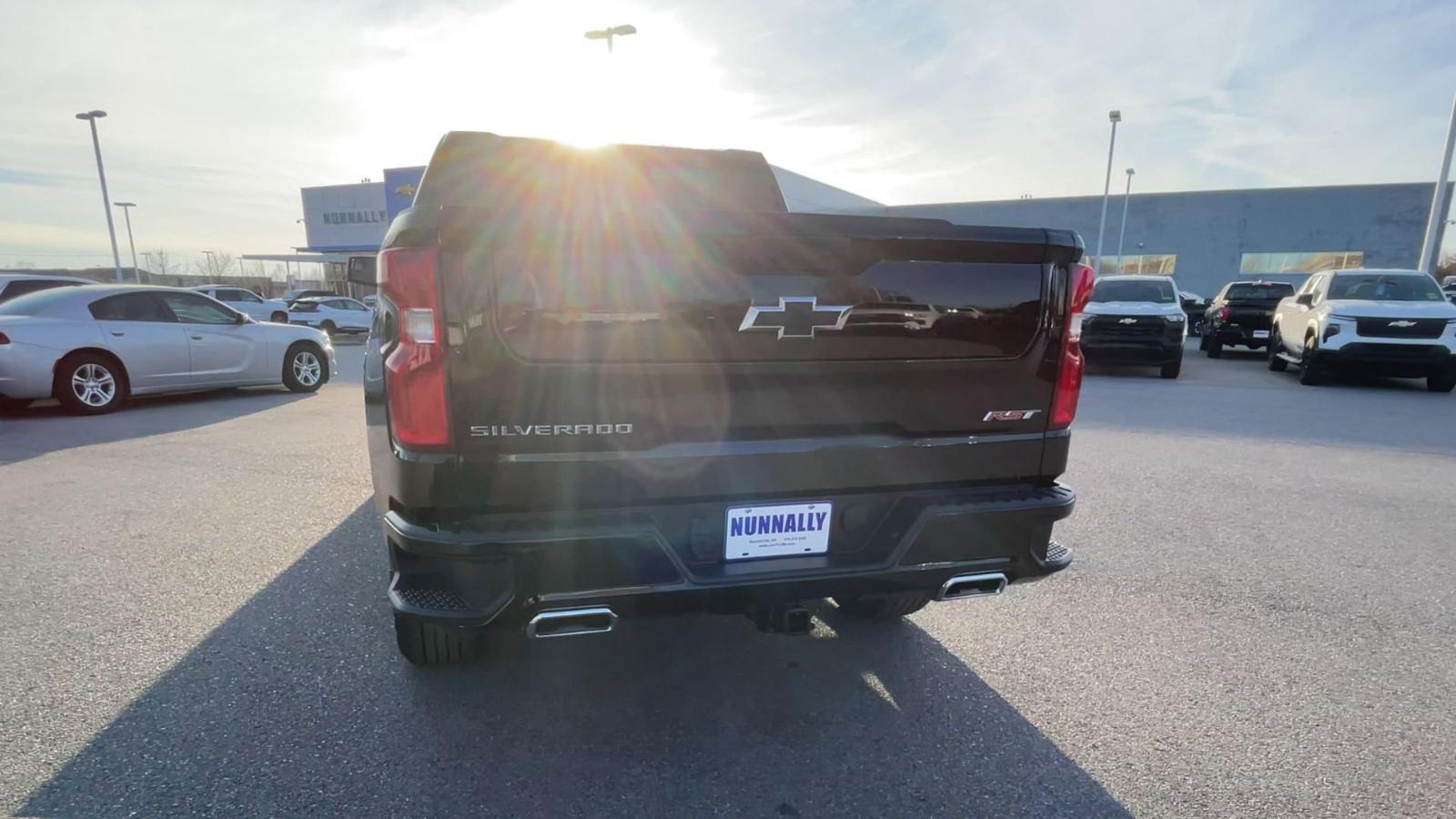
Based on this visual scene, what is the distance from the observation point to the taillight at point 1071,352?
2.33m

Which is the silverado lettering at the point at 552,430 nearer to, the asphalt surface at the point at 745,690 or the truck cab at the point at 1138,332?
the asphalt surface at the point at 745,690

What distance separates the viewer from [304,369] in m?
9.87

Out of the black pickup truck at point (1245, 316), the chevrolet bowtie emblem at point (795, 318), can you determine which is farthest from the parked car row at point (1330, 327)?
the chevrolet bowtie emblem at point (795, 318)

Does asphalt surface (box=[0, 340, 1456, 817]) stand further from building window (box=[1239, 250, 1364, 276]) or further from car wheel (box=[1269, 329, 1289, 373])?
building window (box=[1239, 250, 1364, 276])

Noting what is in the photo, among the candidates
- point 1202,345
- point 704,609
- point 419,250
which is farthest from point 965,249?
point 1202,345

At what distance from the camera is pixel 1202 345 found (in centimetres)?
1720

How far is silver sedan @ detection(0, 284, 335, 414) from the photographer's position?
24.3ft

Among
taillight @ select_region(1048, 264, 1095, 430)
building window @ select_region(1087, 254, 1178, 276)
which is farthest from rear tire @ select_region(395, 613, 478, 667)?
building window @ select_region(1087, 254, 1178, 276)

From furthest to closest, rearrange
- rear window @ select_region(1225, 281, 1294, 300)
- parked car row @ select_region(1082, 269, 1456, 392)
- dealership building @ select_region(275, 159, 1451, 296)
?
dealership building @ select_region(275, 159, 1451, 296) → rear window @ select_region(1225, 281, 1294, 300) → parked car row @ select_region(1082, 269, 1456, 392)

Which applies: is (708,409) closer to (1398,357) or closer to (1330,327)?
(1330,327)

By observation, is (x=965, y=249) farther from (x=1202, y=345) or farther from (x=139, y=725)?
(x=1202, y=345)

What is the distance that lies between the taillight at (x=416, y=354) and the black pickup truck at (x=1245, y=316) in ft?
59.2

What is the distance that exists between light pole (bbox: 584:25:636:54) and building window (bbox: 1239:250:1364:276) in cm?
3410

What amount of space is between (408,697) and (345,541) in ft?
6.07
